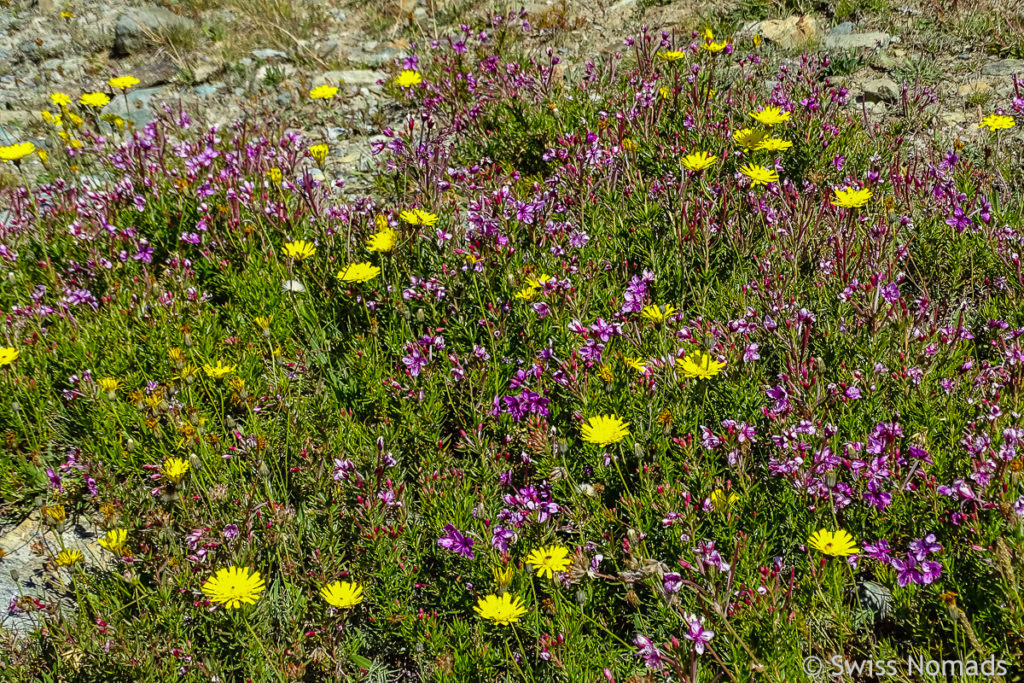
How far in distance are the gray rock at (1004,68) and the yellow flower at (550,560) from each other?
4.91 metres

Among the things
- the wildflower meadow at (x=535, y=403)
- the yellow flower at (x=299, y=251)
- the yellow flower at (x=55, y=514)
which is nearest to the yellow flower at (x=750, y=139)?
the wildflower meadow at (x=535, y=403)

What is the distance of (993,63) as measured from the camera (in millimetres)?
5254

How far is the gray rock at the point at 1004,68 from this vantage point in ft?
16.7

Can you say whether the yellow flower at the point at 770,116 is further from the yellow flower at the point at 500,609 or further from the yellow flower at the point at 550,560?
the yellow flower at the point at 500,609

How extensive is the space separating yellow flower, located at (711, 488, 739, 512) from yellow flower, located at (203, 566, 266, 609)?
1455 mm

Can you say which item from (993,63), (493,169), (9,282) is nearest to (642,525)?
(493,169)

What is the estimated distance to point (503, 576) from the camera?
7.62 ft

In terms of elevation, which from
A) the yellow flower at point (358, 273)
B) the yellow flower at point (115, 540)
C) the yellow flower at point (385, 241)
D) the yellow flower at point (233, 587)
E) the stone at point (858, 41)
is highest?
the stone at point (858, 41)

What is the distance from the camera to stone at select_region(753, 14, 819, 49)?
576 cm

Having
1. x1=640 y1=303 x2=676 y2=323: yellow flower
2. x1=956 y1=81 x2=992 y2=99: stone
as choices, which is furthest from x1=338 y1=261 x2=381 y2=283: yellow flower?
x1=956 y1=81 x2=992 y2=99: stone

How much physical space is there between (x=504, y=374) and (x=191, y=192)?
8.17ft

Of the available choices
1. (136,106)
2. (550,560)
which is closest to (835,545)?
(550,560)

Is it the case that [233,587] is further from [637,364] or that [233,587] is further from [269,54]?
[269,54]

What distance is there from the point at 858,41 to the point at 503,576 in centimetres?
516
